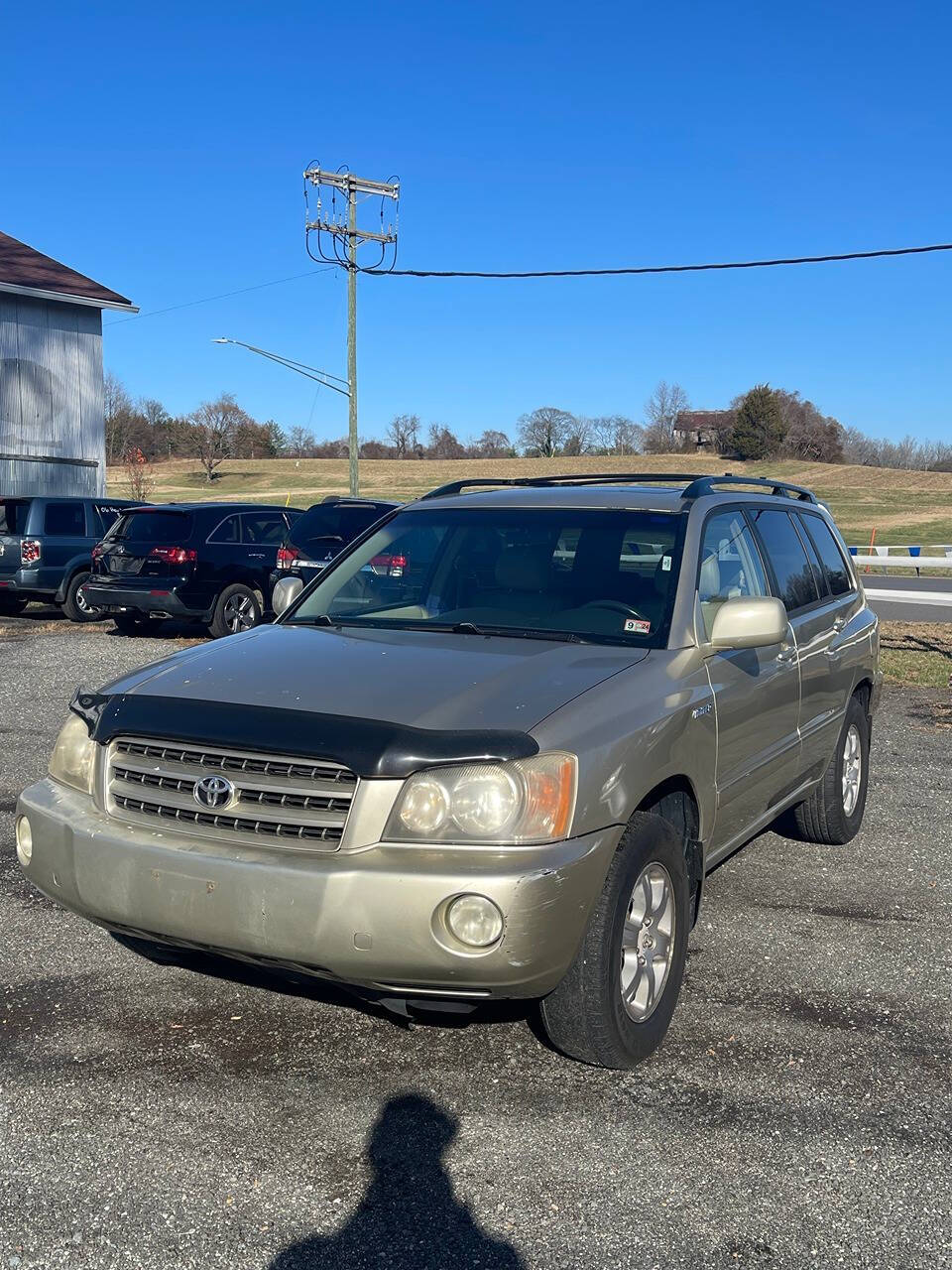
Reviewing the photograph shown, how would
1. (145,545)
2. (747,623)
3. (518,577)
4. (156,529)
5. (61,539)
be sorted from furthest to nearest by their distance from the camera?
1. (61,539)
2. (156,529)
3. (145,545)
4. (518,577)
5. (747,623)

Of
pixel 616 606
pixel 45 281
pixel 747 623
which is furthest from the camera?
pixel 45 281

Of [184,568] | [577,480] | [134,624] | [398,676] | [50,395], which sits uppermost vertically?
[50,395]

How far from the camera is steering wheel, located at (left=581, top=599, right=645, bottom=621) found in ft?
14.8

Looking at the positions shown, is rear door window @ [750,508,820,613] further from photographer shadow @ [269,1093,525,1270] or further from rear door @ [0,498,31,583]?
rear door @ [0,498,31,583]

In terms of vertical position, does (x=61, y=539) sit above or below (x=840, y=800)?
above

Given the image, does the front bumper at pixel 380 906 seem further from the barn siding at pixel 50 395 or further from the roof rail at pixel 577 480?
the barn siding at pixel 50 395

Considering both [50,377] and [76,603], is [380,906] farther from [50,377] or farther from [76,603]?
[50,377]

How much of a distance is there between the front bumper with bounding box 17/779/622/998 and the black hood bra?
0.81ft

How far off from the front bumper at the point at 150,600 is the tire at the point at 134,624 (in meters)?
0.36

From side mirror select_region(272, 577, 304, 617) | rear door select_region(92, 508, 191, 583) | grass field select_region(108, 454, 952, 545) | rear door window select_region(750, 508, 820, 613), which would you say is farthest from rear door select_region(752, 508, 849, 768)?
grass field select_region(108, 454, 952, 545)

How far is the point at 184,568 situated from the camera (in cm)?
1446

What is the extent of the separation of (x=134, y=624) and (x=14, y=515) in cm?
249

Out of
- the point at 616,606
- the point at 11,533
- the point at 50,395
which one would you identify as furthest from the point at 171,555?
the point at 50,395

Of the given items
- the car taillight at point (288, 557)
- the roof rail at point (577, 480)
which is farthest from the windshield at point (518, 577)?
the car taillight at point (288, 557)
